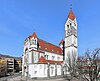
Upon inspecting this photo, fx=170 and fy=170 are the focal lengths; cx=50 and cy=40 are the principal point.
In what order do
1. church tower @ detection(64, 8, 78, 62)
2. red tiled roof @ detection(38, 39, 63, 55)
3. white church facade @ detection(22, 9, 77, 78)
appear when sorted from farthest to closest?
red tiled roof @ detection(38, 39, 63, 55) → church tower @ detection(64, 8, 78, 62) → white church facade @ detection(22, 9, 77, 78)

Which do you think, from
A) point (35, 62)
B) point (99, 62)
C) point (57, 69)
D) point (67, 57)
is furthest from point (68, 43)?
point (99, 62)

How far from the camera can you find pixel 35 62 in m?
64.3

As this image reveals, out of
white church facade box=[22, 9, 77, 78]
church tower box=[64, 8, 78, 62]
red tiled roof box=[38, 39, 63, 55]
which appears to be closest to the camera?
white church facade box=[22, 9, 77, 78]

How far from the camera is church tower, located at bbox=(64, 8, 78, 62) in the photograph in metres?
69.3

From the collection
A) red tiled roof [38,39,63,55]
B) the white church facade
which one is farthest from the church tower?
red tiled roof [38,39,63,55]

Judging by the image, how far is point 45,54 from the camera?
234ft

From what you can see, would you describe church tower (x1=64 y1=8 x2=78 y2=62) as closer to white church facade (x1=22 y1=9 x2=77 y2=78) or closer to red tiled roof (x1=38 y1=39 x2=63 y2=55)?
white church facade (x1=22 y1=9 x2=77 y2=78)

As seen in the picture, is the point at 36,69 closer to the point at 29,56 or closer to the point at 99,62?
the point at 29,56

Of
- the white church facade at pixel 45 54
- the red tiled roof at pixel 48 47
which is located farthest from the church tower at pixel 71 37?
the red tiled roof at pixel 48 47

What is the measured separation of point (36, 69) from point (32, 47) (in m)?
8.52

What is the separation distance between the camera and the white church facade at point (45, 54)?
62.9m

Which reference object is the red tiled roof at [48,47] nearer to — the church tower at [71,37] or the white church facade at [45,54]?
the white church facade at [45,54]

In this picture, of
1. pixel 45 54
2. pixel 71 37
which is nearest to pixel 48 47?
pixel 45 54

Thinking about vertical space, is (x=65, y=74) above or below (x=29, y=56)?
below
